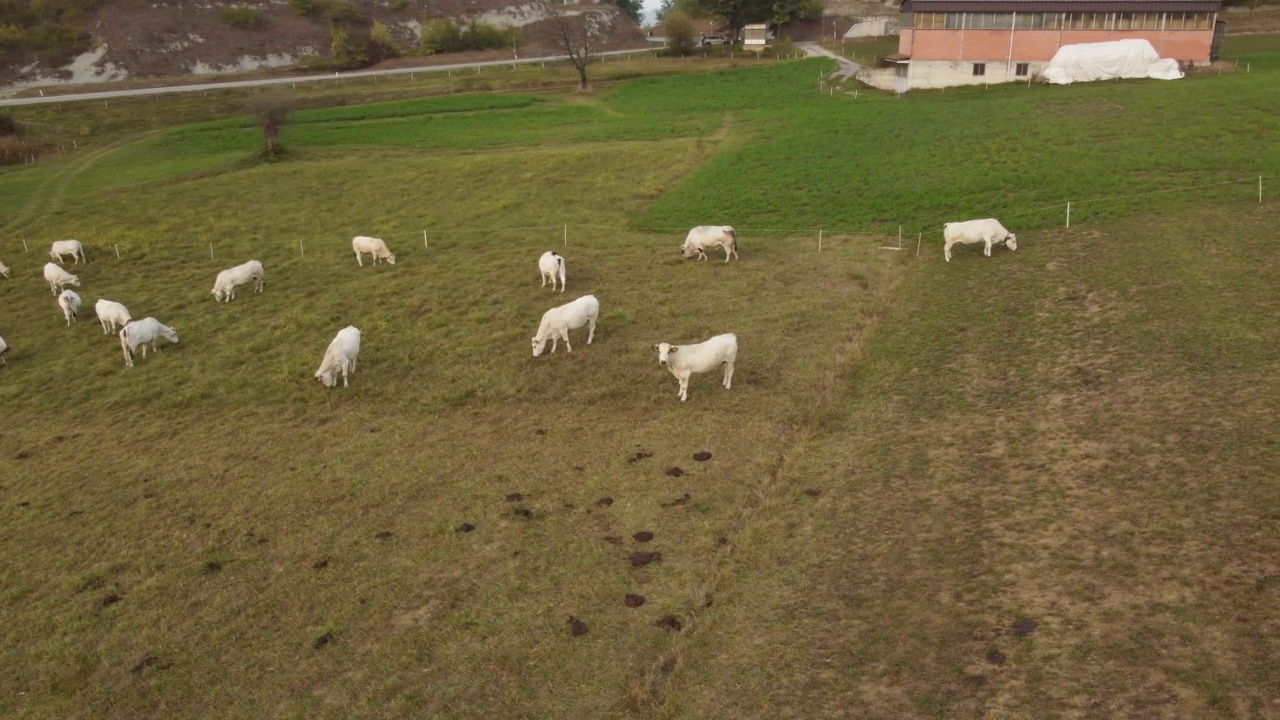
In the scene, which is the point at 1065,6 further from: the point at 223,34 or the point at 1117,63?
the point at 223,34

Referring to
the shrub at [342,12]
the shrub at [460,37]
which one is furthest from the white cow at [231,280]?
the shrub at [342,12]

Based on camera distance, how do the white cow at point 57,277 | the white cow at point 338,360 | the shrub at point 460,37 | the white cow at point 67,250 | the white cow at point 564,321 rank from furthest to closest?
1. the shrub at point 460,37
2. the white cow at point 67,250
3. the white cow at point 57,277
4. the white cow at point 564,321
5. the white cow at point 338,360

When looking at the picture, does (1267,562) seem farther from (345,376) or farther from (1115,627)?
(345,376)

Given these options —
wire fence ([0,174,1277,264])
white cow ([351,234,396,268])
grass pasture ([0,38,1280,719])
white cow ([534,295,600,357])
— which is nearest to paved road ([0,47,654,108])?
wire fence ([0,174,1277,264])

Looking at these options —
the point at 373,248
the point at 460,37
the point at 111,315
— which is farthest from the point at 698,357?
the point at 460,37

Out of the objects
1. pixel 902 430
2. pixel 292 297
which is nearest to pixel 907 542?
pixel 902 430

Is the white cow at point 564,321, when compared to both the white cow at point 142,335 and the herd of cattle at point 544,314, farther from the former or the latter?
the white cow at point 142,335
